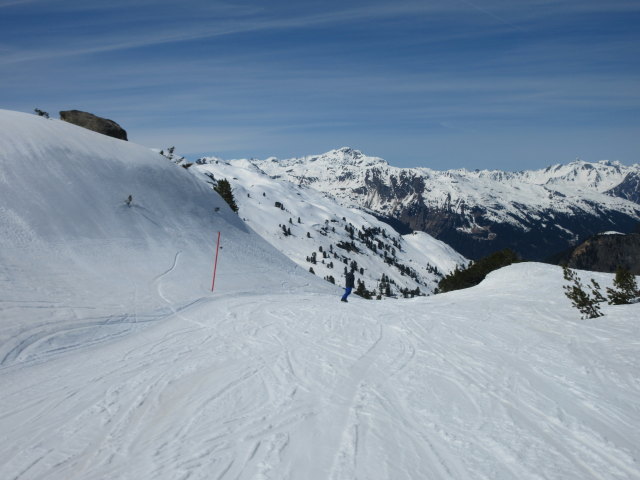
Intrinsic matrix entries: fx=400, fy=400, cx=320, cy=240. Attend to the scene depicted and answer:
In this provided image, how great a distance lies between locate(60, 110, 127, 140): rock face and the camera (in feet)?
131

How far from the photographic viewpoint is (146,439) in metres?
6.02

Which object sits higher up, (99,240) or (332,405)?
(99,240)

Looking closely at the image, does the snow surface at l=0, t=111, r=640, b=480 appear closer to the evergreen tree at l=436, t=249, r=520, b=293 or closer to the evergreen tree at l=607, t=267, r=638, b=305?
the evergreen tree at l=607, t=267, r=638, b=305

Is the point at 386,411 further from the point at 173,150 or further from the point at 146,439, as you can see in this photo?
the point at 173,150

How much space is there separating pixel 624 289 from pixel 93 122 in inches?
1752

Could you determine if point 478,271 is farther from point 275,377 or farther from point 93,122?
point 93,122

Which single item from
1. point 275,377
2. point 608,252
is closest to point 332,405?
point 275,377

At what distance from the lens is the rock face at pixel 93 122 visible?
3978 cm

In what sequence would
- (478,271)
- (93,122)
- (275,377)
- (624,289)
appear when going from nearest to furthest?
(275,377) → (624,289) → (93,122) → (478,271)

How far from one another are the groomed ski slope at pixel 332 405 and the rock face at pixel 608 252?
11008cm

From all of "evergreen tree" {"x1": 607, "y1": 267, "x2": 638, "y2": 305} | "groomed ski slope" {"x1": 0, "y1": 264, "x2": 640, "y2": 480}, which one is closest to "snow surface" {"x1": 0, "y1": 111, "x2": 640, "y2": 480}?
"groomed ski slope" {"x1": 0, "y1": 264, "x2": 640, "y2": 480}

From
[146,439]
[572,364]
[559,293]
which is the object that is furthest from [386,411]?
[559,293]

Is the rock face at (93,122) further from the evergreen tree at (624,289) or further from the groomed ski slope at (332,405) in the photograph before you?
the evergreen tree at (624,289)

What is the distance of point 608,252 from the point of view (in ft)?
348
